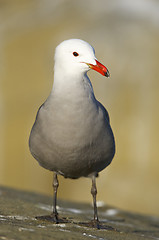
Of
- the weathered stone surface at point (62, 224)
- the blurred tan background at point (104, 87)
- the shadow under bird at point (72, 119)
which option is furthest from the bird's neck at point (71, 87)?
the blurred tan background at point (104, 87)

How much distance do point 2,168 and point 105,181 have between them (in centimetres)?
845

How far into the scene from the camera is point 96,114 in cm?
831

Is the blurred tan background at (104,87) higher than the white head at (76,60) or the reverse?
higher

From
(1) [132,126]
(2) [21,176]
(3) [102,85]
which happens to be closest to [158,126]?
(1) [132,126]

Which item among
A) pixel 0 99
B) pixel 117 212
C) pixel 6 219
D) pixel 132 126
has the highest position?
pixel 0 99

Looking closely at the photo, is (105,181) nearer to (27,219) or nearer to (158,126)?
(158,126)

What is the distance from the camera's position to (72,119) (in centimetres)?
Answer: 809

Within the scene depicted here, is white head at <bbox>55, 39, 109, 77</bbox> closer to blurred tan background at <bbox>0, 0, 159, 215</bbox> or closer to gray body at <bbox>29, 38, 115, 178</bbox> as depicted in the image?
gray body at <bbox>29, 38, 115, 178</bbox>

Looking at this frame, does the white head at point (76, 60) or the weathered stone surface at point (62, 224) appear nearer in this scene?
the weathered stone surface at point (62, 224)

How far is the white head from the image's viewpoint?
8.16 metres

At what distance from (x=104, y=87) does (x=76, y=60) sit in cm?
3151

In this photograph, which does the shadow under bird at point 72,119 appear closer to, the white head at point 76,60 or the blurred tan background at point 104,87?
the white head at point 76,60

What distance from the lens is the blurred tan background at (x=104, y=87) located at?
36.3 meters

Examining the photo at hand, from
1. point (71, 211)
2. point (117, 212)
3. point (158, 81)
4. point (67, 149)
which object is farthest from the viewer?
point (158, 81)
